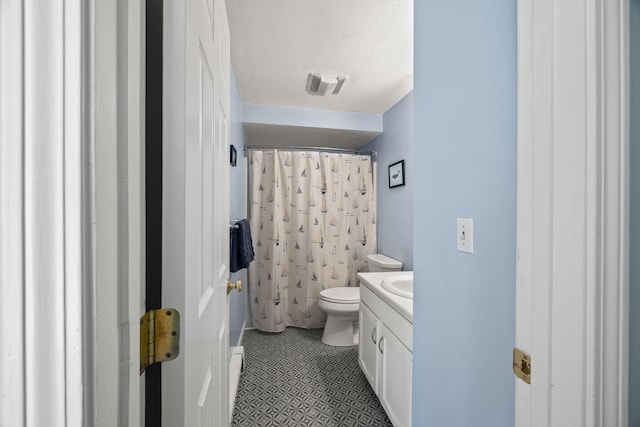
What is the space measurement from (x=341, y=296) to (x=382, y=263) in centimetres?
46

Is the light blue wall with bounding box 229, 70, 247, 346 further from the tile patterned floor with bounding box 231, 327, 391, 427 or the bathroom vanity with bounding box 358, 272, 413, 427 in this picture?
the bathroom vanity with bounding box 358, 272, 413, 427

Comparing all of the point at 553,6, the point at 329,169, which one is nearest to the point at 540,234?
the point at 553,6

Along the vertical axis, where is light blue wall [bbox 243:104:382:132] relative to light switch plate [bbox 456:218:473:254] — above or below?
above

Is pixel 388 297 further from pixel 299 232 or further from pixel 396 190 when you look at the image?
Result: pixel 299 232

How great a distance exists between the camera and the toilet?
2.37 metres

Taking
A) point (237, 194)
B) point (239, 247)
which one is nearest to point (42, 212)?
point (239, 247)

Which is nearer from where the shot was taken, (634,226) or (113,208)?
(113,208)

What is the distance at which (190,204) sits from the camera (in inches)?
21.3

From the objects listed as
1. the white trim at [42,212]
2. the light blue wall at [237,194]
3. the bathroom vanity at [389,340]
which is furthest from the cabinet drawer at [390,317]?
the white trim at [42,212]

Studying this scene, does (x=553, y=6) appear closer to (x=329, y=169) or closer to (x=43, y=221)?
(x=43, y=221)

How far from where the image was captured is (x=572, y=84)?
469 millimetres

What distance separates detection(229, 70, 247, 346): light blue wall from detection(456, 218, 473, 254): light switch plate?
1.48 metres

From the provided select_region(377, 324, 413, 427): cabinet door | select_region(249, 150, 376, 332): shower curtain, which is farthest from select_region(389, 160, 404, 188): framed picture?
select_region(377, 324, 413, 427): cabinet door

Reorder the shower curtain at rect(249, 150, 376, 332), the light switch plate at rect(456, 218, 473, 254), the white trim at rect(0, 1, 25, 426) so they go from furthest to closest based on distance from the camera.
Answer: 1. the shower curtain at rect(249, 150, 376, 332)
2. the light switch plate at rect(456, 218, 473, 254)
3. the white trim at rect(0, 1, 25, 426)
